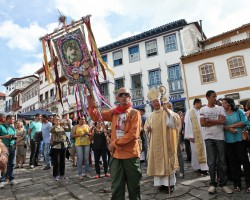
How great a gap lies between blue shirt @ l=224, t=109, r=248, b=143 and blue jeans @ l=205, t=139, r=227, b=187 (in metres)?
0.18

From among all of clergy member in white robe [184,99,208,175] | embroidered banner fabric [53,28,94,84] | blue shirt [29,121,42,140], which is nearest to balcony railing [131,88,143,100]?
blue shirt [29,121,42,140]

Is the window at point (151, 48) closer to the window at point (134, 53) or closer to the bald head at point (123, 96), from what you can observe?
the window at point (134, 53)

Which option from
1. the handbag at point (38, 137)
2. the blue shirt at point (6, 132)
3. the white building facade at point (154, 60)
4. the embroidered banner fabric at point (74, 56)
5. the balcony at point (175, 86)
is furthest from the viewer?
the white building facade at point (154, 60)

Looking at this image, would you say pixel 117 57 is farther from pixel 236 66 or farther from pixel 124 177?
pixel 124 177

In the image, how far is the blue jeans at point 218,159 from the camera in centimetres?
402

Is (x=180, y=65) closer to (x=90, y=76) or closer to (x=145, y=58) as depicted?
(x=145, y=58)

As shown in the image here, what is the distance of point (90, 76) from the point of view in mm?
4875

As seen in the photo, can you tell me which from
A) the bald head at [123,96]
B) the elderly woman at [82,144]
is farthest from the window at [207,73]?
the bald head at [123,96]

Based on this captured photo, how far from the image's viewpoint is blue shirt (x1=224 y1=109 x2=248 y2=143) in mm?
4059

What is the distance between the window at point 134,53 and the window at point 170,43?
2957 mm

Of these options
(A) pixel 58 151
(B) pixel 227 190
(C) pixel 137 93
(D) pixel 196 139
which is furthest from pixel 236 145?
(C) pixel 137 93

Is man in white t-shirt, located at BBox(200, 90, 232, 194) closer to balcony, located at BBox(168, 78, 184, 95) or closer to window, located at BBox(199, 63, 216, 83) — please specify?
window, located at BBox(199, 63, 216, 83)

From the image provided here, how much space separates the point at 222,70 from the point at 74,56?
48.0 feet

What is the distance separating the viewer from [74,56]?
201 inches
